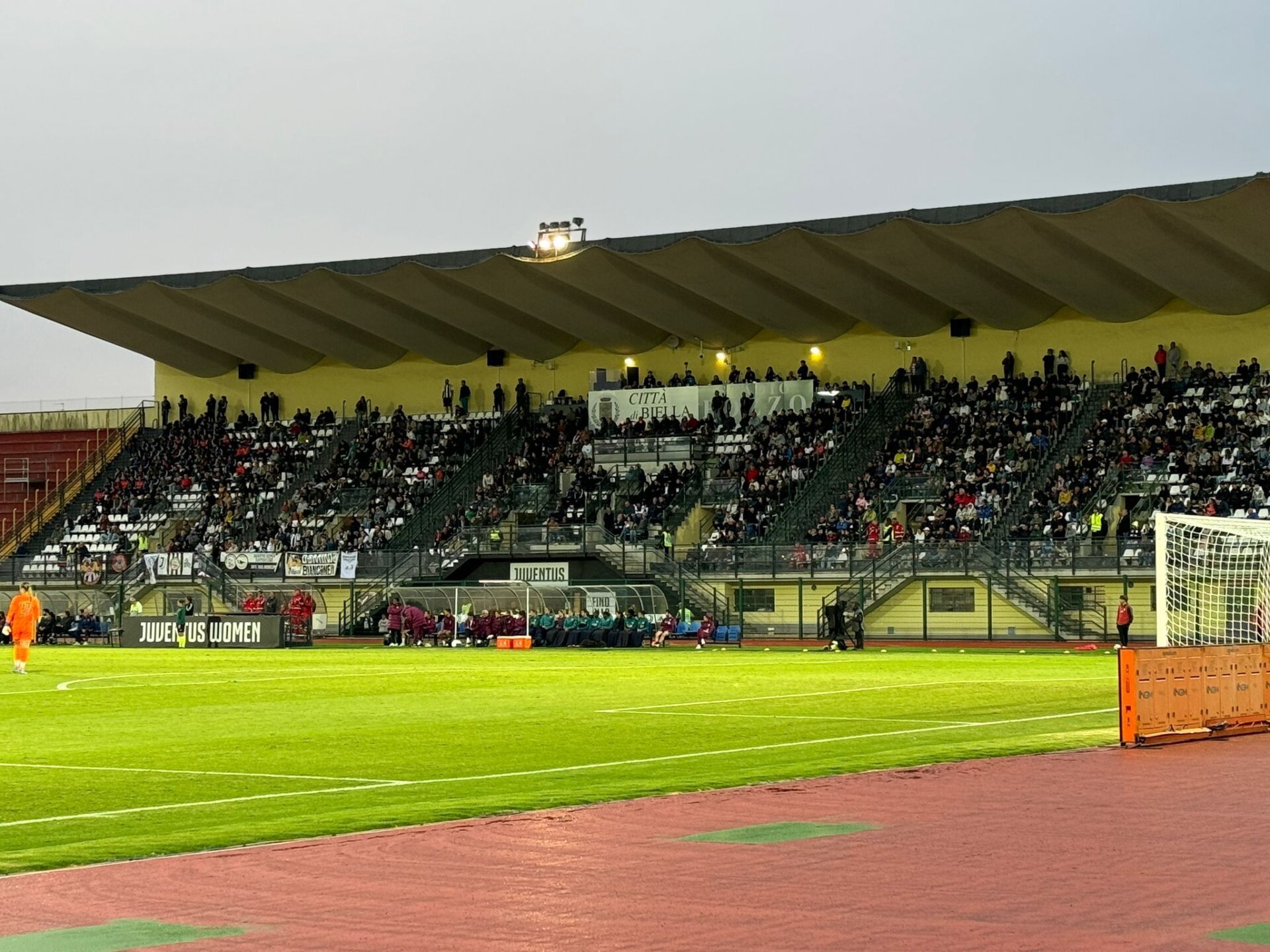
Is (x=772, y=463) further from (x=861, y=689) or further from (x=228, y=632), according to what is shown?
(x=861, y=689)

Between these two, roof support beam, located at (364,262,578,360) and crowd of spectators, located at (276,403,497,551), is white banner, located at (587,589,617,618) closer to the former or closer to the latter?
crowd of spectators, located at (276,403,497,551)

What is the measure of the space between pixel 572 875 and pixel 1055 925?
304cm

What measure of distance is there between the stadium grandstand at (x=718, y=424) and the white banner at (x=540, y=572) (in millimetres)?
211

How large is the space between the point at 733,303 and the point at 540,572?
1247 centimetres

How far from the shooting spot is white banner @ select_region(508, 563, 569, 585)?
59.8m

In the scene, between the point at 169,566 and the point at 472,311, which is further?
the point at 472,311

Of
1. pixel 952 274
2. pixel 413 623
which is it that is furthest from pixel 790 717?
pixel 952 274

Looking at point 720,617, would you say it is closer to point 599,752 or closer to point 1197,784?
point 599,752

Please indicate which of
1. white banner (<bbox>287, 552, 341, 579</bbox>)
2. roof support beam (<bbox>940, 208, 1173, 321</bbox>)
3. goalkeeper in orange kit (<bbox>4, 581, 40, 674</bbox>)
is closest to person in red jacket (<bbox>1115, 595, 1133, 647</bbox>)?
roof support beam (<bbox>940, 208, 1173, 321</bbox>)

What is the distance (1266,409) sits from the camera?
5591 cm

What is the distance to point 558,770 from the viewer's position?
58.9ft

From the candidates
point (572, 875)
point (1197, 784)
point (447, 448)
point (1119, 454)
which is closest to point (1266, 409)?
point (1119, 454)

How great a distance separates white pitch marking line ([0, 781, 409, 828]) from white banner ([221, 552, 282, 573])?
159 feet

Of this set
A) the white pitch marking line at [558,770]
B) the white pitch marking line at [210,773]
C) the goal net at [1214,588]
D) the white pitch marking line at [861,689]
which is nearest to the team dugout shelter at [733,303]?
the white pitch marking line at [861,689]
